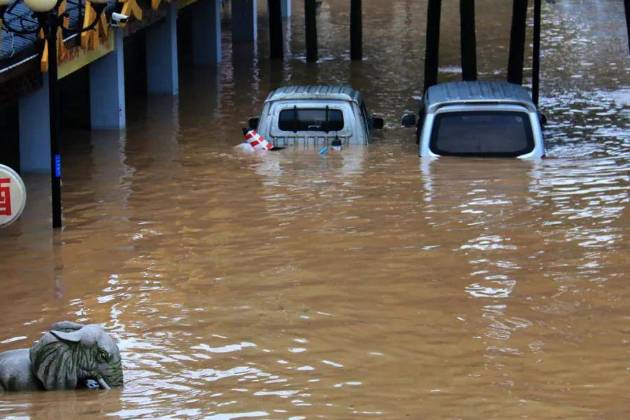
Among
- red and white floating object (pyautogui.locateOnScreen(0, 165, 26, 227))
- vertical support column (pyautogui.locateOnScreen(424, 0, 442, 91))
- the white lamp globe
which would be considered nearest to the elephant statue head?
red and white floating object (pyautogui.locateOnScreen(0, 165, 26, 227))

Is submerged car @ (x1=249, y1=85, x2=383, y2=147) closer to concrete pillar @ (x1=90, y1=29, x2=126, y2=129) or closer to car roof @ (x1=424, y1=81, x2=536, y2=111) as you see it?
car roof @ (x1=424, y1=81, x2=536, y2=111)

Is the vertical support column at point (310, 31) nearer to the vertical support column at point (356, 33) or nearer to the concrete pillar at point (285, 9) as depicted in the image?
the vertical support column at point (356, 33)

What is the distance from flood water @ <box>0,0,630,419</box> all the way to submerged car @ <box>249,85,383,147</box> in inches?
8.3

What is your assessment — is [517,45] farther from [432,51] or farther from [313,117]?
[313,117]

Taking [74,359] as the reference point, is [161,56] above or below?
above

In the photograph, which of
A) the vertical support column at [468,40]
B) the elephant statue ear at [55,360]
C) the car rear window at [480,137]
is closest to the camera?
the elephant statue ear at [55,360]

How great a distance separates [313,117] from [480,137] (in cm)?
228

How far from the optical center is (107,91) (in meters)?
21.9

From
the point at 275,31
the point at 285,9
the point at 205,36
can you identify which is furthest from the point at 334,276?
the point at 285,9

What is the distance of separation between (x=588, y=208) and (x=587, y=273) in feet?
9.76

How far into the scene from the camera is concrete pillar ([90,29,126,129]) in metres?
21.8

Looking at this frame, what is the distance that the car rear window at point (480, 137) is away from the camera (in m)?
15.8

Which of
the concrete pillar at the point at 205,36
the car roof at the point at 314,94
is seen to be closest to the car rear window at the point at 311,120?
the car roof at the point at 314,94

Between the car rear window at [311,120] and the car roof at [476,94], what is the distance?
1.15m
